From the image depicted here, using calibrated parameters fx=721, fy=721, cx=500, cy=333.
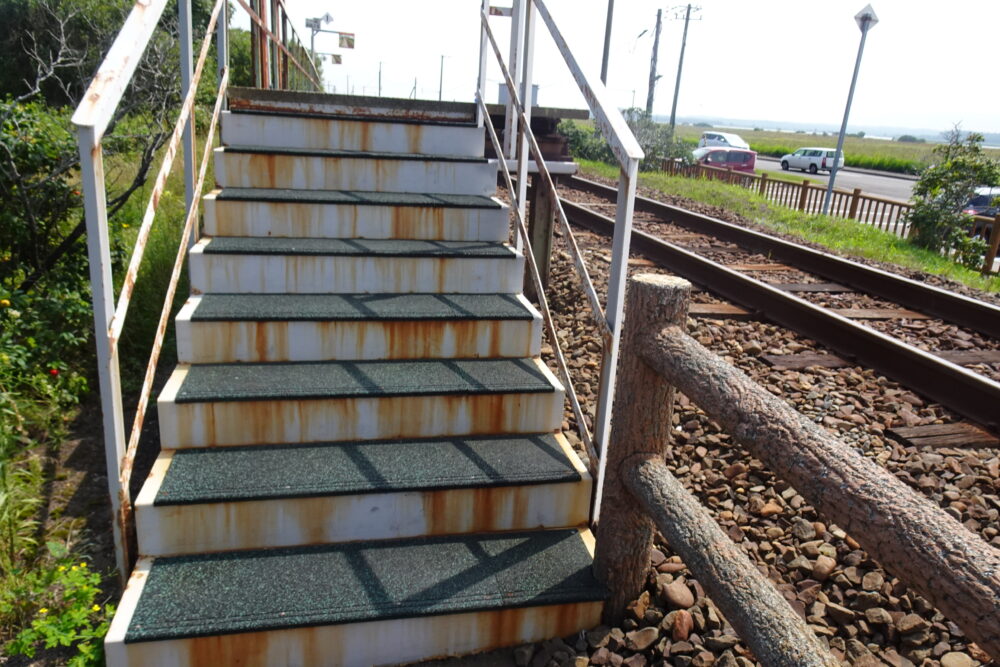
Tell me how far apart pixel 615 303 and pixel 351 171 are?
2.30m

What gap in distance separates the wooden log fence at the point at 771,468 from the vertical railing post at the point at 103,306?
5.19 feet

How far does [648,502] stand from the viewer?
2.18 metres

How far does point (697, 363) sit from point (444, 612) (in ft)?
3.65

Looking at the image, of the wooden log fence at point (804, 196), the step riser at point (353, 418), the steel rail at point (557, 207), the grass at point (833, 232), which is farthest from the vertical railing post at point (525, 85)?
the wooden log fence at point (804, 196)

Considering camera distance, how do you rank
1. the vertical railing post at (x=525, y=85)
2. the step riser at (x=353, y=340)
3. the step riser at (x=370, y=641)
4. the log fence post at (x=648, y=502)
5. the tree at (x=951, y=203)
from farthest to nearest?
the tree at (x=951, y=203) < the vertical railing post at (x=525, y=85) < the step riser at (x=353, y=340) < the step riser at (x=370, y=641) < the log fence post at (x=648, y=502)

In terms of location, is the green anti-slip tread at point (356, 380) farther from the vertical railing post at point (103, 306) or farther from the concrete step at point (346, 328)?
the vertical railing post at point (103, 306)

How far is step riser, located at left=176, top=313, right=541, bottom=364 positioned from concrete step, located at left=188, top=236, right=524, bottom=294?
1.40ft

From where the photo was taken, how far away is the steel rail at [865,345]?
11.6 ft

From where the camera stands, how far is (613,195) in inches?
446

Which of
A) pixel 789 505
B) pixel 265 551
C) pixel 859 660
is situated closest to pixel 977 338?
pixel 789 505

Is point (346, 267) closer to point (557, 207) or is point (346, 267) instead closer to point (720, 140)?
point (557, 207)

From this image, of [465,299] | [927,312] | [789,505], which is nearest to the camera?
[789,505]

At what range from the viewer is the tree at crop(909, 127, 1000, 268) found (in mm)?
10086

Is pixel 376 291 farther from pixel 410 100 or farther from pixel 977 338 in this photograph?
pixel 977 338
